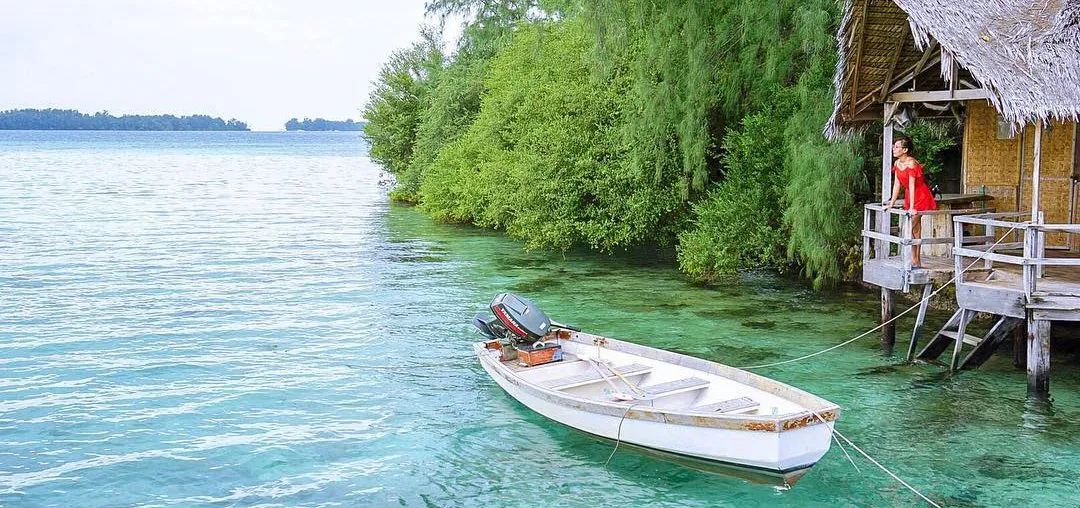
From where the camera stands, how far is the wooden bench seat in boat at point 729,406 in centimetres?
1063

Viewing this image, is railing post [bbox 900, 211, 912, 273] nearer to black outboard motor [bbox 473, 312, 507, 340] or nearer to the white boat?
the white boat

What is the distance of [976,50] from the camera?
12.7 meters

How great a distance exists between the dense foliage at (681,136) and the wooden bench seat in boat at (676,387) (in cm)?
762

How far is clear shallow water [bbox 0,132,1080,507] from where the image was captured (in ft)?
35.0

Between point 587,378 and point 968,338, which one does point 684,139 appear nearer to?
point 968,338

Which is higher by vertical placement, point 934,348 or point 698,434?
point 698,434

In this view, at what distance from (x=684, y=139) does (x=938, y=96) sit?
28.3 ft

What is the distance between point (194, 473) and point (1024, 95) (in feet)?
35.2

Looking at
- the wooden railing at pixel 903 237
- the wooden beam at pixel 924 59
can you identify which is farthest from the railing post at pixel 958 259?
the wooden beam at pixel 924 59

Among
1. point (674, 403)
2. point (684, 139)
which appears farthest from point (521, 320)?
point (684, 139)

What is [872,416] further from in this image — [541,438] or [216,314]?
[216,314]

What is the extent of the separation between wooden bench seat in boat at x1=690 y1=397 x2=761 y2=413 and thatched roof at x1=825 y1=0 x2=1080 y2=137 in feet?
16.3

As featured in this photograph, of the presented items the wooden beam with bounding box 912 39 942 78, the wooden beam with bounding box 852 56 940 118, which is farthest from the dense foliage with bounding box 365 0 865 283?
the wooden beam with bounding box 912 39 942 78

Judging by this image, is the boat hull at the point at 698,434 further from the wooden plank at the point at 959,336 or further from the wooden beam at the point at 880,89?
the wooden beam at the point at 880,89
